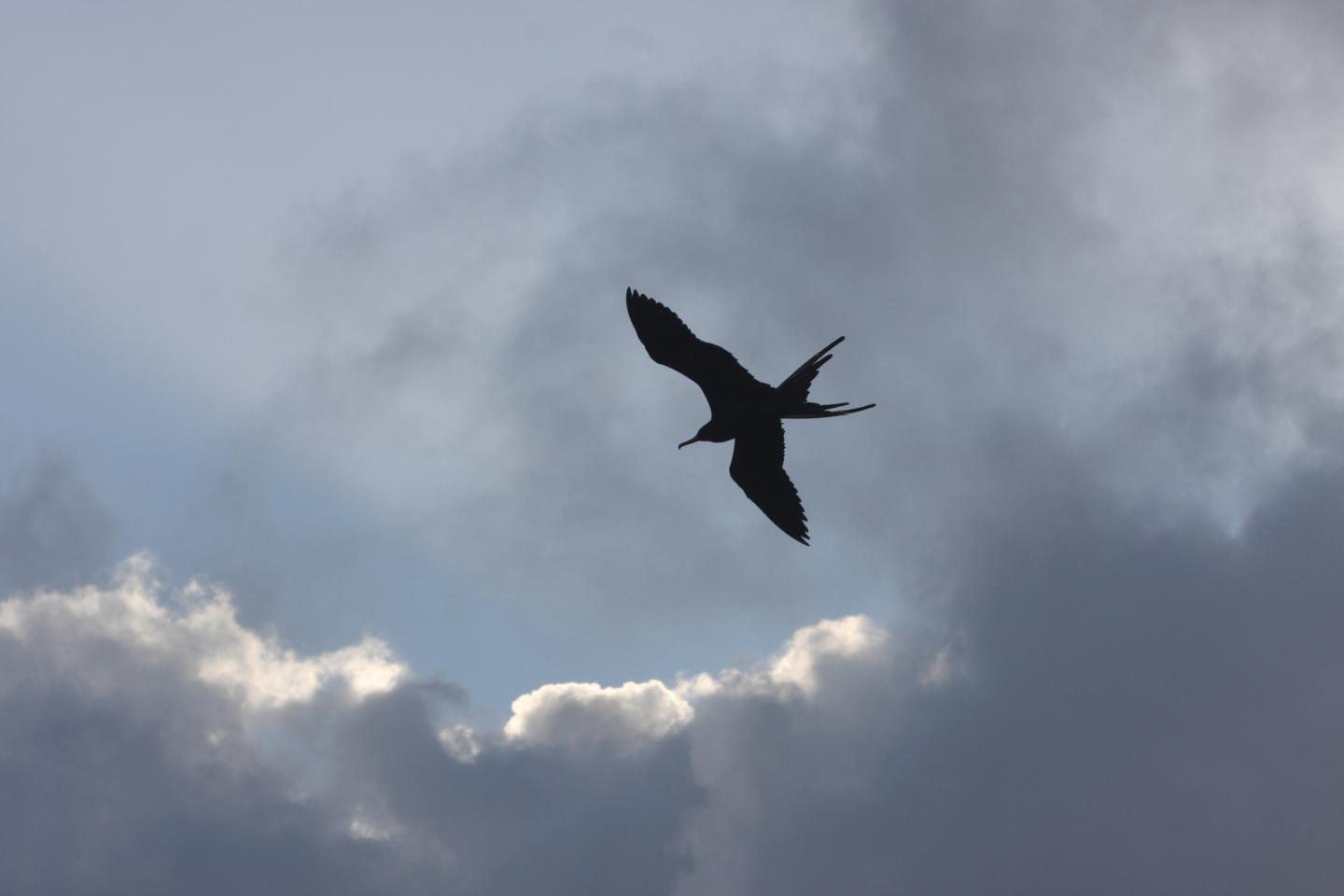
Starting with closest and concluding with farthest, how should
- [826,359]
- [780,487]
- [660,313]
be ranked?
[826,359]
[660,313]
[780,487]

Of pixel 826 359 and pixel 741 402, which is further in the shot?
pixel 741 402

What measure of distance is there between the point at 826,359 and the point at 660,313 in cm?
345

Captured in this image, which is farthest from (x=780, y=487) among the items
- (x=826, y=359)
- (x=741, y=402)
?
(x=826, y=359)

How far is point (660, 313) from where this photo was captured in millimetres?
24344

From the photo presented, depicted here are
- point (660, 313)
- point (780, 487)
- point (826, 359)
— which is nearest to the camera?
point (826, 359)

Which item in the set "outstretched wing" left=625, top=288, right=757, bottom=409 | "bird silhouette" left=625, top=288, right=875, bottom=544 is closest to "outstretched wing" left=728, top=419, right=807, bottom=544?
"bird silhouette" left=625, top=288, right=875, bottom=544

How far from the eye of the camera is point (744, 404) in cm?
2461

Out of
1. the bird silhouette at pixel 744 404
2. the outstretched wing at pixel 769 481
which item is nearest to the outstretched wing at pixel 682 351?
the bird silhouette at pixel 744 404

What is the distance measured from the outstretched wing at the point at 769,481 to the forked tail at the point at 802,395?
1711mm

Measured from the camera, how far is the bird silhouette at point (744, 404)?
77.8ft

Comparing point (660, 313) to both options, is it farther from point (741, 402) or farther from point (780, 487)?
point (780, 487)

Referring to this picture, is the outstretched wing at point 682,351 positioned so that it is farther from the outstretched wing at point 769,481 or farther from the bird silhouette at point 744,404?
the outstretched wing at point 769,481

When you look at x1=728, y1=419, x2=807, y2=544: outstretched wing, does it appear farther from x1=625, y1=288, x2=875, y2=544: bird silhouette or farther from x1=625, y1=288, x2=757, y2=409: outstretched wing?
x1=625, y1=288, x2=757, y2=409: outstretched wing

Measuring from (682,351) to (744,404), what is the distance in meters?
1.54
